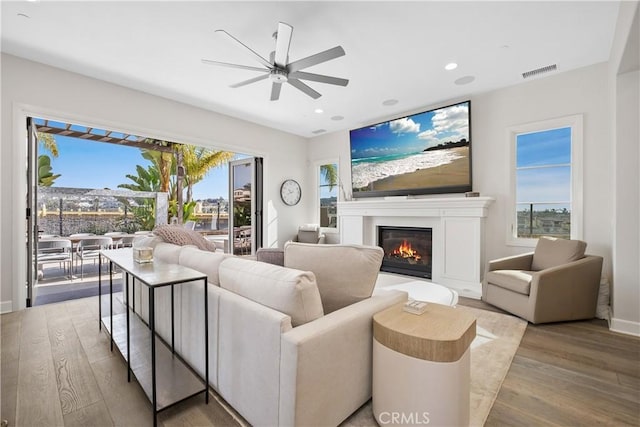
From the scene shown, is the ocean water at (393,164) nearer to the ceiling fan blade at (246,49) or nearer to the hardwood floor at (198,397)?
the hardwood floor at (198,397)

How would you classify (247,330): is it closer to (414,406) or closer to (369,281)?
(369,281)

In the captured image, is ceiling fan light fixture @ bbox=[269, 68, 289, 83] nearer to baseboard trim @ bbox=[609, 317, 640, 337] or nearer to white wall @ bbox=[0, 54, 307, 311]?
white wall @ bbox=[0, 54, 307, 311]

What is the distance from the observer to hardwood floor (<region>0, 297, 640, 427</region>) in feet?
5.12

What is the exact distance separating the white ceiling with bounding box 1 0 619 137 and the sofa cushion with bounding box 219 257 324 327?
2.23m

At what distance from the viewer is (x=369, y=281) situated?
1.66 m

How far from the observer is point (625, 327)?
2.66 metres

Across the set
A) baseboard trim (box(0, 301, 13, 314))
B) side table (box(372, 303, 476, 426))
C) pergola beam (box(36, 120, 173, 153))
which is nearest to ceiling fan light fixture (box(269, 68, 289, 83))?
side table (box(372, 303, 476, 426))

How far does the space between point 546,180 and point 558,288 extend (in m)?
1.57

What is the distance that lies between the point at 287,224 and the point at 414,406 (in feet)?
16.4

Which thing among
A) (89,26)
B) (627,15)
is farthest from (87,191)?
(627,15)

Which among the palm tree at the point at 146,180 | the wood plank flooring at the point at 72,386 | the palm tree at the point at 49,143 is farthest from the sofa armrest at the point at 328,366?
the palm tree at the point at 49,143

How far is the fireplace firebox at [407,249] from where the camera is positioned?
15.5 ft

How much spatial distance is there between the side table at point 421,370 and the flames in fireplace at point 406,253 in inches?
137

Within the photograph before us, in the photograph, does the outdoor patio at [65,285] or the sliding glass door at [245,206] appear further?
the sliding glass door at [245,206]
